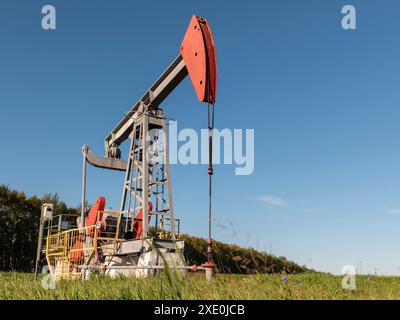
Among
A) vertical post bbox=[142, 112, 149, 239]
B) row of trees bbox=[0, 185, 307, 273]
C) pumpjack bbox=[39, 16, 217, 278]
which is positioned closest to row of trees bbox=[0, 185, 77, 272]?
row of trees bbox=[0, 185, 307, 273]

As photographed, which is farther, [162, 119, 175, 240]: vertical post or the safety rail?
[162, 119, 175, 240]: vertical post

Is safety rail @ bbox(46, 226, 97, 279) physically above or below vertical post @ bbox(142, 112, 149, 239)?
below

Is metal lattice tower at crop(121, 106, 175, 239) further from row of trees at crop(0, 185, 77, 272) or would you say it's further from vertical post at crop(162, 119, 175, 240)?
row of trees at crop(0, 185, 77, 272)

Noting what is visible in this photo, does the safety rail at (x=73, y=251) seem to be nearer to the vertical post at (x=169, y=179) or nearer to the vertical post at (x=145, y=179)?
the vertical post at (x=145, y=179)

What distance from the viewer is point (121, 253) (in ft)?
37.9

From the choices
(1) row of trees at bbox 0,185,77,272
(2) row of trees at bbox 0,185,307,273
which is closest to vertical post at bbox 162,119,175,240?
(2) row of trees at bbox 0,185,307,273

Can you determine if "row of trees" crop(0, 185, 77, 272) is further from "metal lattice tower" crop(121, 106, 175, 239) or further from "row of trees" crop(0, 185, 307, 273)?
"metal lattice tower" crop(121, 106, 175, 239)

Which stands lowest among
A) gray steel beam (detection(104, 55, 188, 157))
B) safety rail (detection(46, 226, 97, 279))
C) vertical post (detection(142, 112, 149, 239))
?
safety rail (detection(46, 226, 97, 279))

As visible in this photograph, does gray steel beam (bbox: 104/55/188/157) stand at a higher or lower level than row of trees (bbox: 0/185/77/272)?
higher

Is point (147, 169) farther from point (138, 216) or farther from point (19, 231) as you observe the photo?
point (19, 231)

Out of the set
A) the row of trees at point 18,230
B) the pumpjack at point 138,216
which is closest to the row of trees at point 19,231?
the row of trees at point 18,230

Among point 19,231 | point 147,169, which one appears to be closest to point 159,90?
point 147,169
